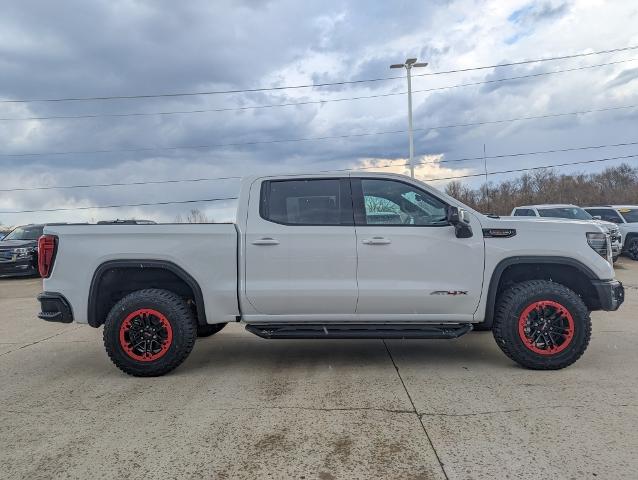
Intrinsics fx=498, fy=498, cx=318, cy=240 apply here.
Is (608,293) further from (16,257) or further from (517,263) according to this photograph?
(16,257)

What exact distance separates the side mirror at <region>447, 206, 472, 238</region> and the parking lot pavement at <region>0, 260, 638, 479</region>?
1379mm

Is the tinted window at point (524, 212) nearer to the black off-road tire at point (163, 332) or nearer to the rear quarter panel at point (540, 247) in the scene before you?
the rear quarter panel at point (540, 247)

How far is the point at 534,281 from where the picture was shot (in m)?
4.94

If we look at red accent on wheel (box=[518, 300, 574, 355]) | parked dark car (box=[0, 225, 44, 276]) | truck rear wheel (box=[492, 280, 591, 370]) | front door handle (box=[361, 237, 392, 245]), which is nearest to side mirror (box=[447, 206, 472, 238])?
front door handle (box=[361, 237, 392, 245])

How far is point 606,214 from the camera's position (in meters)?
17.1

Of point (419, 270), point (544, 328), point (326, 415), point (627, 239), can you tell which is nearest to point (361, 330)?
point (419, 270)

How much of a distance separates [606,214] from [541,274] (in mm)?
14208

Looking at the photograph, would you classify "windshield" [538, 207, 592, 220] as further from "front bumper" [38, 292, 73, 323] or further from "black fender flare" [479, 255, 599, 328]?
"front bumper" [38, 292, 73, 323]

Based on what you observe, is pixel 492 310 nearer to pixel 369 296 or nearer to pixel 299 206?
pixel 369 296

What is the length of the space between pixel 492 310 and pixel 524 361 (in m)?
0.58

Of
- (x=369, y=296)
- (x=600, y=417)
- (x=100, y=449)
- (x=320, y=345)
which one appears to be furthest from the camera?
(x=320, y=345)

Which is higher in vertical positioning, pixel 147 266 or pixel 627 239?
pixel 147 266

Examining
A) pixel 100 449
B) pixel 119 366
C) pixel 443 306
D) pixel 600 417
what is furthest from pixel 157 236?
pixel 600 417

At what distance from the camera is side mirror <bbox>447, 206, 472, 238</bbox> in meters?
4.61
